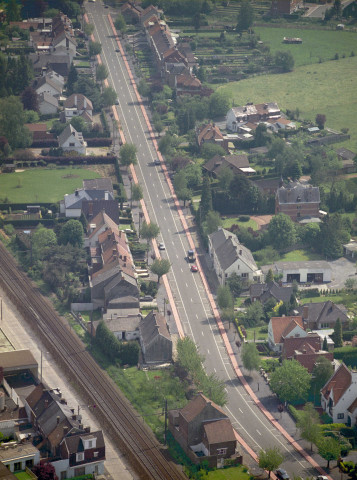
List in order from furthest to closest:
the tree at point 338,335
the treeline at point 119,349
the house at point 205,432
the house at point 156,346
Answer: the tree at point 338,335, the house at point 156,346, the treeline at point 119,349, the house at point 205,432

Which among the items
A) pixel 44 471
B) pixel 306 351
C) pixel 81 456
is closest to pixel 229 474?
pixel 81 456

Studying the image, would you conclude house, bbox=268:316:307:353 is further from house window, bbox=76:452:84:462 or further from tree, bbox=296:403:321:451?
house window, bbox=76:452:84:462

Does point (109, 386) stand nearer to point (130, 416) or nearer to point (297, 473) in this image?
point (130, 416)

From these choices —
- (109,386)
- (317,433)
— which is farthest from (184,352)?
(317,433)

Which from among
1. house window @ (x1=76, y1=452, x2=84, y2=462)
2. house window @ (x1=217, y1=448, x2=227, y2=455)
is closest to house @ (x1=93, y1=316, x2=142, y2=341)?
house window @ (x1=217, y1=448, x2=227, y2=455)

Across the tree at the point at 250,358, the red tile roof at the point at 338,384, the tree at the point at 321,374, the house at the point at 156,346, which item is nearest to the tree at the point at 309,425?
the red tile roof at the point at 338,384

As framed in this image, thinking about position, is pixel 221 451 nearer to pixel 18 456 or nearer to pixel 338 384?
pixel 338 384

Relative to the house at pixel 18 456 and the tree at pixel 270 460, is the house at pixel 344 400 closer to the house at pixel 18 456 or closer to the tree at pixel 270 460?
the tree at pixel 270 460
